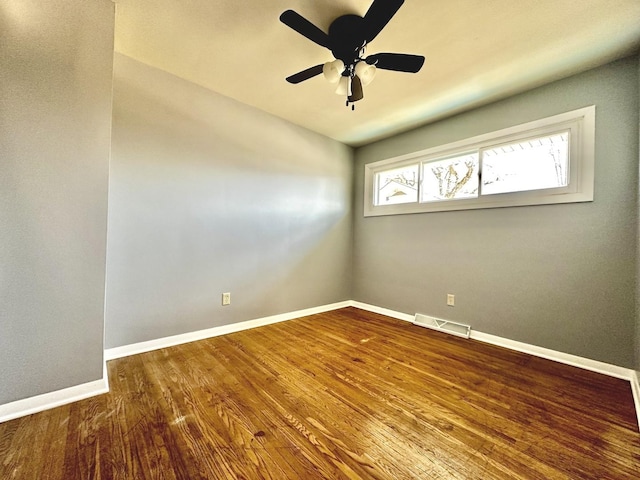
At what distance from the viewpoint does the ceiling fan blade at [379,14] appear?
1.26 metres

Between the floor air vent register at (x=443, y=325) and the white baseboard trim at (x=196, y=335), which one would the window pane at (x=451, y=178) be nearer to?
the floor air vent register at (x=443, y=325)

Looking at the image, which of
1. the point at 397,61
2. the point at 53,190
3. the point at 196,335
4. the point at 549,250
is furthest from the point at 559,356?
the point at 53,190

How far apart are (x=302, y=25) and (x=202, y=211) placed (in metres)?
1.80

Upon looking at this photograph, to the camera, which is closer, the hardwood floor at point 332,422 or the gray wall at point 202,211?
the hardwood floor at point 332,422

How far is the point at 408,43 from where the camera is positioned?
182 centimetres

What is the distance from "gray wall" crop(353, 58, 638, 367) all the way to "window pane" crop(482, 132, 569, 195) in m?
0.22

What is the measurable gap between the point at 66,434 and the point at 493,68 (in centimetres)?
375

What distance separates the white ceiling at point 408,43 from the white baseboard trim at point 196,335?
8.06 ft

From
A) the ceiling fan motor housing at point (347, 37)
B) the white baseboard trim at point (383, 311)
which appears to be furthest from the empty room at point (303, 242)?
the white baseboard trim at point (383, 311)

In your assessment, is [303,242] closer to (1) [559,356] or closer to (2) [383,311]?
(2) [383,311]

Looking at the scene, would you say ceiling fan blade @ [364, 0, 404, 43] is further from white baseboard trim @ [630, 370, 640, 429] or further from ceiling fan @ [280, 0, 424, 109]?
white baseboard trim @ [630, 370, 640, 429]

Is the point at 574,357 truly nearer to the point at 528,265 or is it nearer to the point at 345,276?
the point at 528,265

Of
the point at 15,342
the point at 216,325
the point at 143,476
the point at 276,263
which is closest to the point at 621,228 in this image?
the point at 276,263

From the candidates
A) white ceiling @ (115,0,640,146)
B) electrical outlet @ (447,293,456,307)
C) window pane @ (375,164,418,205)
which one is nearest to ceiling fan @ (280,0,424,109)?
white ceiling @ (115,0,640,146)
